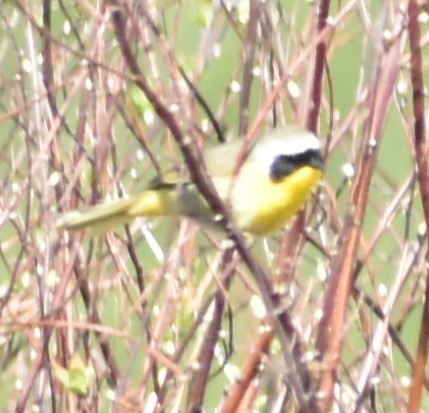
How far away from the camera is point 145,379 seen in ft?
8.92

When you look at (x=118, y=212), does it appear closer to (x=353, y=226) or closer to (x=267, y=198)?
(x=267, y=198)

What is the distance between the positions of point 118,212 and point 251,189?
0.35 metres

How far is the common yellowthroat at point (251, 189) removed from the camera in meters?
2.77

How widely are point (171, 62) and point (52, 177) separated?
0.73m

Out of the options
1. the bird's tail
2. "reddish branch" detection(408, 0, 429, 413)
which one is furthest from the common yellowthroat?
"reddish branch" detection(408, 0, 429, 413)

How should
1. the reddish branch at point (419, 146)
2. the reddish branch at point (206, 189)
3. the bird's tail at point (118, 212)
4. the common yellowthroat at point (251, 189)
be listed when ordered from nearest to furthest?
the reddish branch at point (206, 189) → the reddish branch at point (419, 146) → the bird's tail at point (118, 212) → the common yellowthroat at point (251, 189)

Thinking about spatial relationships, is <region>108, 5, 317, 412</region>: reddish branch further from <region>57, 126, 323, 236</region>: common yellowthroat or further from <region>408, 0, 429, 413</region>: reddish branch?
<region>57, 126, 323, 236</region>: common yellowthroat

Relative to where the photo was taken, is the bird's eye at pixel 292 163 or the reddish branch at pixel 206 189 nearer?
the reddish branch at pixel 206 189

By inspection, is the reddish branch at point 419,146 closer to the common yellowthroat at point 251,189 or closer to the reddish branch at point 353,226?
the reddish branch at point 353,226

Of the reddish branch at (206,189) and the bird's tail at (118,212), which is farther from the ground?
the bird's tail at (118,212)

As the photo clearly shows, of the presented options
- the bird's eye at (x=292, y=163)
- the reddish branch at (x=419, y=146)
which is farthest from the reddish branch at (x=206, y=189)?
the bird's eye at (x=292, y=163)

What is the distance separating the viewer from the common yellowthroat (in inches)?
109

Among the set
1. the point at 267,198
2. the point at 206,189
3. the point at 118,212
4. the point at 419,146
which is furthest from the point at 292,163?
the point at 206,189

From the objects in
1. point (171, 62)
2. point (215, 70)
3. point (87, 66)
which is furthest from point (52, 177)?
point (215, 70)
